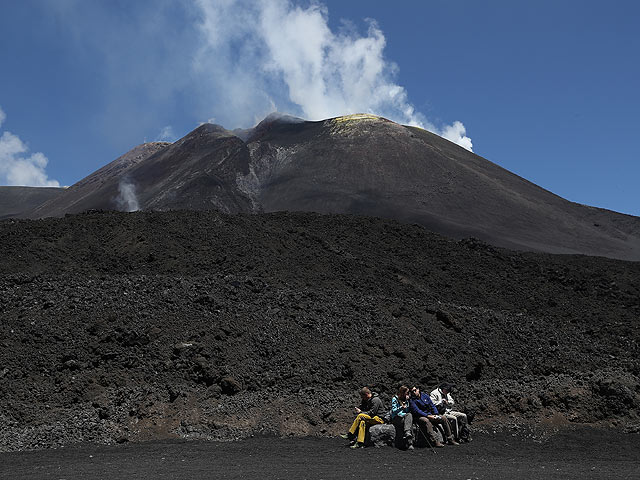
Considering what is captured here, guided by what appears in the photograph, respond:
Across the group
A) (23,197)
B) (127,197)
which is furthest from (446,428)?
(23,197)

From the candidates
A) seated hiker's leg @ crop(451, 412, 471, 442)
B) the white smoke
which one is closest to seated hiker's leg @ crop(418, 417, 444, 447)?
seated hiker's leg @ crop(451, 412, 471, 442)

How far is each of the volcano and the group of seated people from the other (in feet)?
124

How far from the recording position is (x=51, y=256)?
19.7 m

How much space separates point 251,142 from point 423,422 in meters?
70.1

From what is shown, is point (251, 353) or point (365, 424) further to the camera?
point (251, 353)

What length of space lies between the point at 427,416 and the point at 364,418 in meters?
1.05

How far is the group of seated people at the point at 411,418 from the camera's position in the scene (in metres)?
9.86

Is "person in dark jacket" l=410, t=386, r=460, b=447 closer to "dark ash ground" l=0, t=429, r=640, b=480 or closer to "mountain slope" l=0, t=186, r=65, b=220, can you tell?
"dark ash ground" l=0, t=429, r=640, b=480

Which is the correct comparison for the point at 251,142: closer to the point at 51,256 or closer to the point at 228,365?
the point at 51,256

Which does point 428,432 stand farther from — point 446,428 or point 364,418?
point 364,418

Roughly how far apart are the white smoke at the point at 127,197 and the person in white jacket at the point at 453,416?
181 ft

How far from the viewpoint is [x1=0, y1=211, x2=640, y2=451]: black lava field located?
35.0ft

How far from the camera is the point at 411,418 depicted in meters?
A: 9.89

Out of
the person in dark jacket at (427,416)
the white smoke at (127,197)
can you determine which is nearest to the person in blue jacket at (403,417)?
the person in dark jacket at (427,416)
